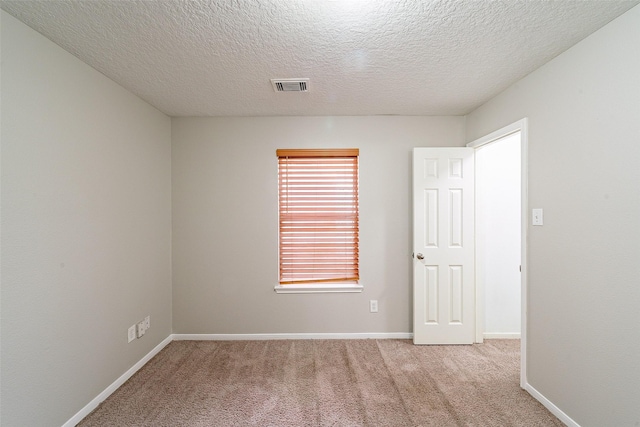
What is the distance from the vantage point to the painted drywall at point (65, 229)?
1.50 metres

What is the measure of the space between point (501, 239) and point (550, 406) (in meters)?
1.63

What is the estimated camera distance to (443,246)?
9.67 feet

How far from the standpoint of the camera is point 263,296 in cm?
310

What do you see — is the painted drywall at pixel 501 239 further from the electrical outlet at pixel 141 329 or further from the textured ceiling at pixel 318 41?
the electrical outlet at pixel 141 329

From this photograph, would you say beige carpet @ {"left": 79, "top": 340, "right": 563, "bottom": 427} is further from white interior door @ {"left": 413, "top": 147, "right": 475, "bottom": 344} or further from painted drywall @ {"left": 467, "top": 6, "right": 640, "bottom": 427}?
painted drywall @ {"left": 467, "top": 6, "right": 640, "bottom": 427}

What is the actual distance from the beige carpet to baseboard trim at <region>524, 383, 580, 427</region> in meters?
0.04

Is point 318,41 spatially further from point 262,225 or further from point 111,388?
point 111,388

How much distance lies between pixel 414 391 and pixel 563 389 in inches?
38.4

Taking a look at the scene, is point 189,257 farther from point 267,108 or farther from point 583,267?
point 583,267

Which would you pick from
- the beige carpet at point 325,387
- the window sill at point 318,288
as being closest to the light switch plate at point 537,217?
the beige carpet at point 325,387

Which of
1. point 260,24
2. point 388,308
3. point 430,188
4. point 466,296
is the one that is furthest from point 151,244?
point 466,296

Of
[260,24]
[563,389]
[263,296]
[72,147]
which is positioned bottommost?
[563,389]

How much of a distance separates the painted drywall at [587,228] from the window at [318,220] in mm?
1637

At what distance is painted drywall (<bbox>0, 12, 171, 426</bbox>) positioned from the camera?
1.50 meters
